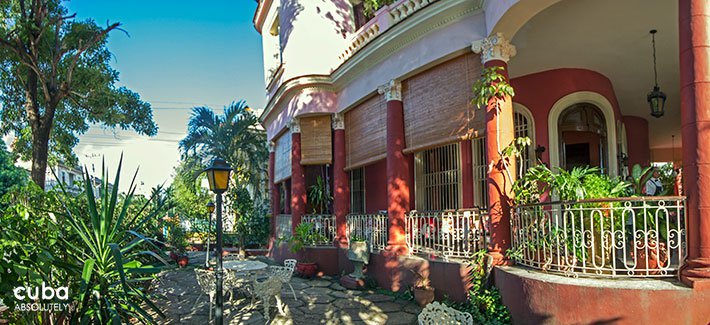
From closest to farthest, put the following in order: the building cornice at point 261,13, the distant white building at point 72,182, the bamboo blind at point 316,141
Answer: the distant white building at point 72,182
the bamboo blind at point 316,141
the building cornice at point 261,13

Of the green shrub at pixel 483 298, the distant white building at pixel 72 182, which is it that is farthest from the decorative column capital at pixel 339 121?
the green shrub at pixel 483 298

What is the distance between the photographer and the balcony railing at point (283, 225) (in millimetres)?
13008

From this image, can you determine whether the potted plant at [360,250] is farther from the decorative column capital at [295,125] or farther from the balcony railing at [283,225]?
the balcony railing at [283,225]

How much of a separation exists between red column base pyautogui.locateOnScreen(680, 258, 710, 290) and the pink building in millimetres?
14

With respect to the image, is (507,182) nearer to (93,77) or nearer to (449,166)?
(449,166)

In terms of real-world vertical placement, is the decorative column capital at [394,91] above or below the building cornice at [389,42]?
below

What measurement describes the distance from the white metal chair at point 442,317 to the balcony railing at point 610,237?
1.35 meters

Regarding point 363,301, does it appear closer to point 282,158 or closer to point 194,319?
point 194,319

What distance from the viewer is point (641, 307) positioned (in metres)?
4.16

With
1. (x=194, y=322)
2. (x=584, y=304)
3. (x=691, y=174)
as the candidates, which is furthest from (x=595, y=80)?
(x=194, y=322)

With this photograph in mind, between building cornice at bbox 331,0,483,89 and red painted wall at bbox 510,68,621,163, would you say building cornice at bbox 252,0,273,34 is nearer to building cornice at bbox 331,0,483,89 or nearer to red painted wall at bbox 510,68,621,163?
building cornice at bbox 331,0,483,89

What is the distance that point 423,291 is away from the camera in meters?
7.16

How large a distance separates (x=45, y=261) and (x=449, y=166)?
727 centimetres

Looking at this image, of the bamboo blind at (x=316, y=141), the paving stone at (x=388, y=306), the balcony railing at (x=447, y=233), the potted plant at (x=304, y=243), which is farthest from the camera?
the bamboo blind at (x=316, y=141)
